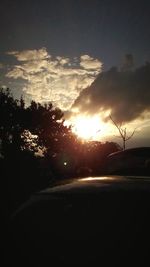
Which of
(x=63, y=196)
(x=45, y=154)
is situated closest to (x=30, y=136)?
(x=45, y=154)

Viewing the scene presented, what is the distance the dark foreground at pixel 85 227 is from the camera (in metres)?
2.25

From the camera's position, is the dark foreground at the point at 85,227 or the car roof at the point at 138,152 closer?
the dark foreground at the point at 85,227

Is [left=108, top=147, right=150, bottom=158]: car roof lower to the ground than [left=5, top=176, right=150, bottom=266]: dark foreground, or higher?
higher

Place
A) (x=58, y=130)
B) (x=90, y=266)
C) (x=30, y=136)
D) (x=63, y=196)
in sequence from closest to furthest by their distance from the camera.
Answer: (x=90, y=266) < (x=63, y=196) < (x=30, y=136) < (x=58, y=130)

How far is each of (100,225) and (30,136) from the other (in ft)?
203

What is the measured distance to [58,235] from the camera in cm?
250

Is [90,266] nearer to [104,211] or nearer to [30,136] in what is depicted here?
[104,211]

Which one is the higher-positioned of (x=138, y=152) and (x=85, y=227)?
(x=138, y=152)

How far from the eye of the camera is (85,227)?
2451 millimetres

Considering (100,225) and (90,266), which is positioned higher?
(100,225)

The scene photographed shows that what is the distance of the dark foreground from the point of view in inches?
88.7

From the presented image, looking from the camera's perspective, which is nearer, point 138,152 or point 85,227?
point 85,227

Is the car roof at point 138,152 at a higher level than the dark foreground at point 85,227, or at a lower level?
higher

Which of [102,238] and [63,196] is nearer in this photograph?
[102,238]
